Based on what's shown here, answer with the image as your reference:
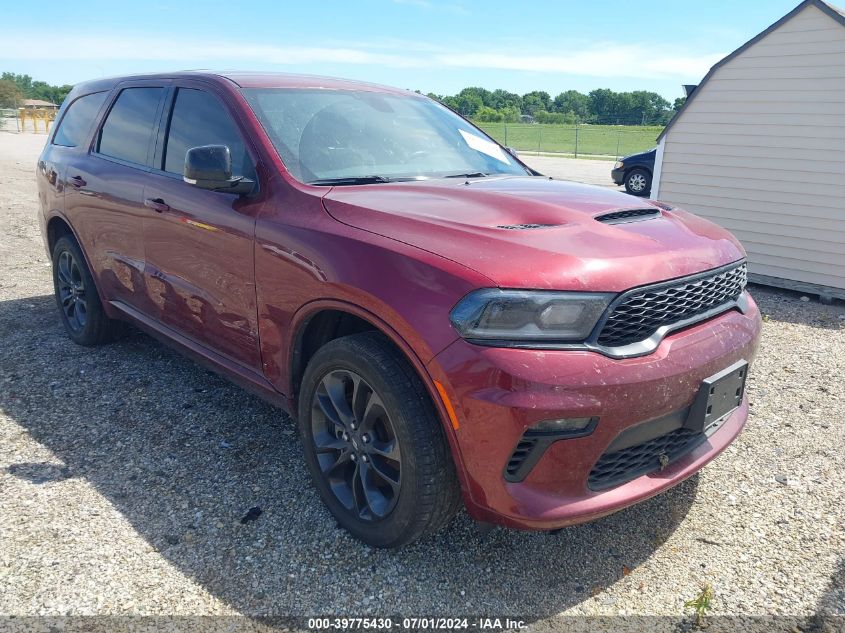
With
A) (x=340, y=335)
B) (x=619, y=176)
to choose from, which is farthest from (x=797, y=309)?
(x=619, y=176)

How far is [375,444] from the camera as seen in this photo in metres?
2.55

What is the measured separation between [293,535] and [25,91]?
346ft

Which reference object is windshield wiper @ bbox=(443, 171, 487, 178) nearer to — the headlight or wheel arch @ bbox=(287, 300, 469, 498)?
wheel arch @ bbox=(287, 300, 469, 498)

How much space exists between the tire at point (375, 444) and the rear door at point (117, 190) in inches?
68.7

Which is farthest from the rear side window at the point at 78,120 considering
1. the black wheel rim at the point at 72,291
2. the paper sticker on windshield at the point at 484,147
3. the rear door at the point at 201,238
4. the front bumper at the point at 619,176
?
the front bumper at the point at 619,176

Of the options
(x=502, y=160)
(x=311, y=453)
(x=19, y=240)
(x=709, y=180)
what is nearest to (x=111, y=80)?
(x=502, y=160)

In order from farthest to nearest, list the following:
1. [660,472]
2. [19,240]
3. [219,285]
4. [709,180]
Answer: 1. [19,240]
2. [709,180]
3. [219,285]
4. [660,472]

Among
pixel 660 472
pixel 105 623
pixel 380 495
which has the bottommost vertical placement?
pixel 105 623

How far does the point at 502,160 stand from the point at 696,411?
2.09 metres

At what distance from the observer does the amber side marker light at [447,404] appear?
7.09ft

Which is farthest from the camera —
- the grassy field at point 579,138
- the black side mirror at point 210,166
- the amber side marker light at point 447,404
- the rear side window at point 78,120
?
the grassy field at point 579,138

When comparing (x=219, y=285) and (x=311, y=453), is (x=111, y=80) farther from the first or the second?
(x=311, y=453)

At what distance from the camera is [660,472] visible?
242 cm

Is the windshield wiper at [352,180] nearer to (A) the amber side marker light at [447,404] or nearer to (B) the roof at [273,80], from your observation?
(B) the roof at [273,80]
